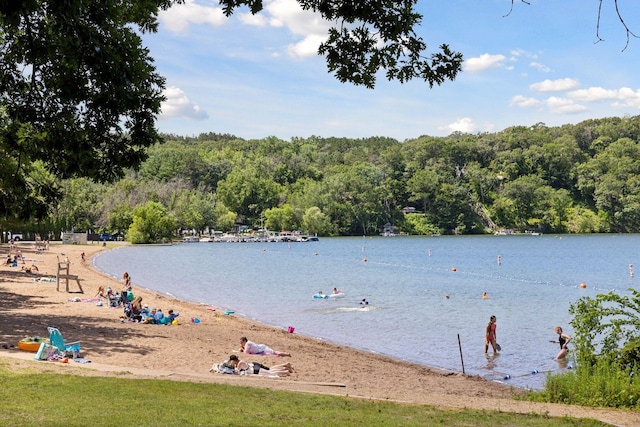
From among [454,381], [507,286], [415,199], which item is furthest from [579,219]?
[454,381]

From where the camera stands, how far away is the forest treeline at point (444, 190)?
148 metres

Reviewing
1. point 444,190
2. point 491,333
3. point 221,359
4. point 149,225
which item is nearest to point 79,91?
point 221,359

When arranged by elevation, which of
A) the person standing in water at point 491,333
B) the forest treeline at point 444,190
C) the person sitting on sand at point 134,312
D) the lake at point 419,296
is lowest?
the lake at point 419,296

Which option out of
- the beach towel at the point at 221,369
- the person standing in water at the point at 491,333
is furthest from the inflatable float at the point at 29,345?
the person standing in water at the point at 491,333

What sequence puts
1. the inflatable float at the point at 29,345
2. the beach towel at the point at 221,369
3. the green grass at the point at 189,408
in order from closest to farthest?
the green grass at the point at 189,408 → the beach towel at the point at 221,369 → the inflatable float at the point at 29,345

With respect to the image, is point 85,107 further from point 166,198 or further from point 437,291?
point 166,198

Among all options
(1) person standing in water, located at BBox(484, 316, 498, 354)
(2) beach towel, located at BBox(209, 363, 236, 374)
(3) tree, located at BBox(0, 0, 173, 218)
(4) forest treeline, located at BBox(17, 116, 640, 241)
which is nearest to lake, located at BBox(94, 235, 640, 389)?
(1) person standing in water, located at BBox(484, 316, 498, 354)

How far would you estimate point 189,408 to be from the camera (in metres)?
10.5

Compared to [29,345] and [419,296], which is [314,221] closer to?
[419,296]

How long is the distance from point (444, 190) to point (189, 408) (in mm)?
147413

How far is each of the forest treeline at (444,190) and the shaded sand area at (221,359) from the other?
110416 millimetres

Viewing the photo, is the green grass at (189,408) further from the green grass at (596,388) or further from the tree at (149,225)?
the tree at (149,225)

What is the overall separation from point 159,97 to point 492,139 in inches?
A: 6812

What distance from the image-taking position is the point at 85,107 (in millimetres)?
8703
